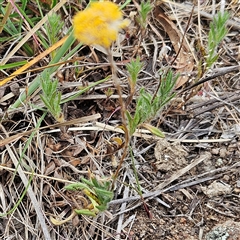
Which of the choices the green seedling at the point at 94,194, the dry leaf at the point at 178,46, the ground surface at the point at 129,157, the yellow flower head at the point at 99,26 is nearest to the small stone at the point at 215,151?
the ground surface at the point at 129,157

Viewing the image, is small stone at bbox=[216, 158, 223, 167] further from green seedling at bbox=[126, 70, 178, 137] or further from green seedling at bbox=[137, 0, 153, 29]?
green seedling at bbox=[137, 0, 153, 29]

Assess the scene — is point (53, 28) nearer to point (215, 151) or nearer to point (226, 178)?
point (215, 151)

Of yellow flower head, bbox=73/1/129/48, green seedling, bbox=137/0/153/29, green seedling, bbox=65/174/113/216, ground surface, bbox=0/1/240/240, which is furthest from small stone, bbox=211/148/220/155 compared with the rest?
yellow flower head, bbox=73/1/129/48

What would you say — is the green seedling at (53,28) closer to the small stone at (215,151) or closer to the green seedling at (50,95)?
the green seedling at (50,95)

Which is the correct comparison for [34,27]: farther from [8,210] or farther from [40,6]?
[8,210]

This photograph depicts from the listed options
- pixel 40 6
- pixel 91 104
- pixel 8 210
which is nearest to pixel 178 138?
pixel 91 104

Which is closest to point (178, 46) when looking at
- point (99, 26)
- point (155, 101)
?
point (155, 101)
